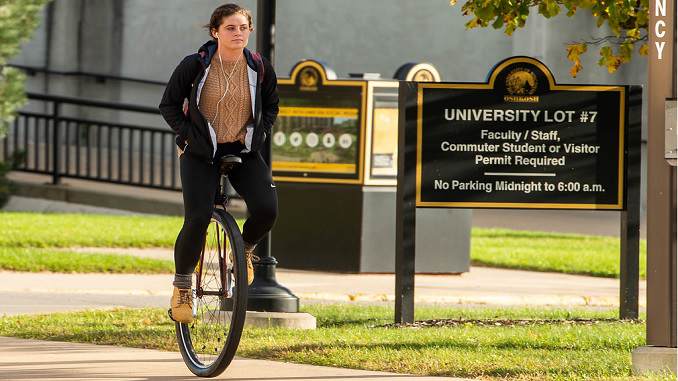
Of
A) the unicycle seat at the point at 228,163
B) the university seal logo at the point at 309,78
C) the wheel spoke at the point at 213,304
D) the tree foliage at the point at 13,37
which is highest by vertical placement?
the tree foliage at the point at 13,37

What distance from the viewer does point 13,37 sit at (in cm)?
1828

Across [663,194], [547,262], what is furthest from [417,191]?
[547,262]

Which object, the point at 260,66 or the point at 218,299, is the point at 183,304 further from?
the point at 260,66

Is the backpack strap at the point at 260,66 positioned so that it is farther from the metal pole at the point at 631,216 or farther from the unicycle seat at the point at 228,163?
the metal pole at the point at 631,216

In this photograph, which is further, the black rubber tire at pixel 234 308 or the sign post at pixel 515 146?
the sign post at pixel 515 146

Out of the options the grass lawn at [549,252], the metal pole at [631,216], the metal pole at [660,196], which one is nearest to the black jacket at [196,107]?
the metal pole at [660,196]

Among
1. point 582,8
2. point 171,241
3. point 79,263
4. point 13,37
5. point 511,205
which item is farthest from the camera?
point 13,37

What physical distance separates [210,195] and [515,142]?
11.4 feet

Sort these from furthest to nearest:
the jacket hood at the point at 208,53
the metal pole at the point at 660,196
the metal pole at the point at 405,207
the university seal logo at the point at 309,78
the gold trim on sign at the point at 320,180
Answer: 1. the gold trim on sign at the point at 320,180
2. the university seal logo at the point at 309,78
3. the metal pole at the point at 405,207
4. the jacket hood at the point at 208,53
5. the metal pole at the point at 660,196

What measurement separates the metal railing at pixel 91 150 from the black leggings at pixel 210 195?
45.9ft

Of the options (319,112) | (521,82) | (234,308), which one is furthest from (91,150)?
(234,308)

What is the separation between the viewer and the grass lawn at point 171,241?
1591 cm

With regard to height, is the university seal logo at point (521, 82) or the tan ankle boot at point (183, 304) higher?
the university seal logo at point (521, 82)

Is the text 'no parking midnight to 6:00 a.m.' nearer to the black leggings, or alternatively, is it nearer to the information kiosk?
the black leggings
